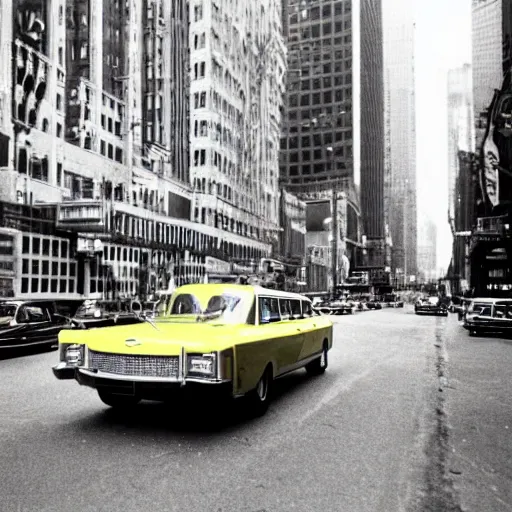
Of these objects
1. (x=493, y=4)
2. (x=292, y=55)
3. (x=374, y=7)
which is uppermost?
(x=374, y=7)

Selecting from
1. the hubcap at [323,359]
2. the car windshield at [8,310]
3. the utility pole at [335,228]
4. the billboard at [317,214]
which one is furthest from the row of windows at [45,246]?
the utility pole at [335,228]

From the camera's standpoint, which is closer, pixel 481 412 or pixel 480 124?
pixel 481 412

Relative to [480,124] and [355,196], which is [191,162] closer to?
[480,124]

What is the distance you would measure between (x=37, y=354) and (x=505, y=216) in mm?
55179

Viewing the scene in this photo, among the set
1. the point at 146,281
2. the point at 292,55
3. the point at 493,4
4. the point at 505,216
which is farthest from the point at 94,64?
the point at 292,55

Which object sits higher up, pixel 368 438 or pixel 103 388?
pixel 103 388

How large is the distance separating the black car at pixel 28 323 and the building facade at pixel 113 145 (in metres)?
7.98

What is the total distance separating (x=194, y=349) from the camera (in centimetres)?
551

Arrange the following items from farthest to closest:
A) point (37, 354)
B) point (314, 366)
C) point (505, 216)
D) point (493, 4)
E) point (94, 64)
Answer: point (493, 4) → point (505, 216) → point (94, 64) → point (37, 354) → point (314, 366)

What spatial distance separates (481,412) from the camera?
6992mm

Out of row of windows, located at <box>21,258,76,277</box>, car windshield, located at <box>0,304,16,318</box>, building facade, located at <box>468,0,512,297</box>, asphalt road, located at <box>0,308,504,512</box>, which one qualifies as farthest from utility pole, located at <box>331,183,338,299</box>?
asphalt road, located at <box>0,308,504,512</box>

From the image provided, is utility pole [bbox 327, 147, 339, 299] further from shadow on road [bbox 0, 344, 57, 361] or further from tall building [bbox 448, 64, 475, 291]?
shadow on road [bbox 0, 344, 57, 361]

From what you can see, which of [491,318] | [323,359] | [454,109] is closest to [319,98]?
[454,109]

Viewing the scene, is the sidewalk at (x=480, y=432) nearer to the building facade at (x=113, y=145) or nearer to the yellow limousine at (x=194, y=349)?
the yellow limousine at (x=194, y=349)
